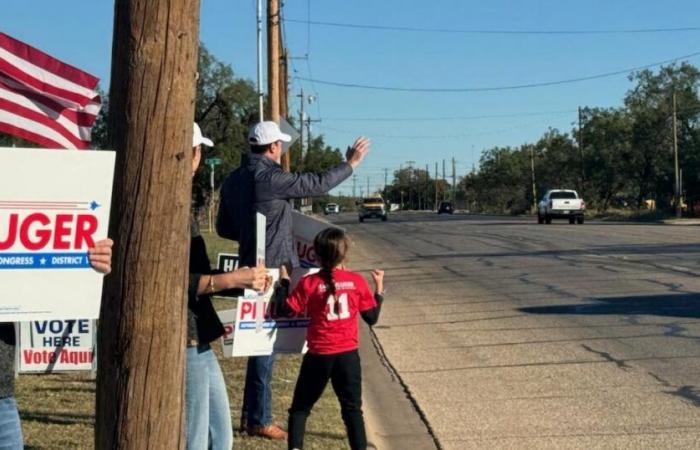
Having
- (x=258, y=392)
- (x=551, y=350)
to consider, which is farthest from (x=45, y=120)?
(x=551, y=350)

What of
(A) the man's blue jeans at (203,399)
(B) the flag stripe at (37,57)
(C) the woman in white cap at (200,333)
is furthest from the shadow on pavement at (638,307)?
(C) the woman in white cap at (200,333)

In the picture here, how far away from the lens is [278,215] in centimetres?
545

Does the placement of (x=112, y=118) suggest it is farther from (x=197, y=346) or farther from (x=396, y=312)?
(x=396, y=312)

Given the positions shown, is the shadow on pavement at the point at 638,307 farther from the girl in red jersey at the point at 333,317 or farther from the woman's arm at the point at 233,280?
the woman's arm at the point at 233,280

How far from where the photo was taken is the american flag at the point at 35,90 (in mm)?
5426

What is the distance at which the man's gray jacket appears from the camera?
17.6 feet

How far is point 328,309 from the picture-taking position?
17.0 feet

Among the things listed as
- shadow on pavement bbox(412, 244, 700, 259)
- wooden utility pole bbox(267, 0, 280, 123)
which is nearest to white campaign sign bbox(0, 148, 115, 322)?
wooden utility pole bbox(267, 0, 280, 123)

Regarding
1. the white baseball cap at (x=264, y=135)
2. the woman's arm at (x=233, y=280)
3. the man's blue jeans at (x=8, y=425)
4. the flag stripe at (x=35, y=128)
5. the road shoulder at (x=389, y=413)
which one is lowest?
the road shoulder at (x=389, y=413)

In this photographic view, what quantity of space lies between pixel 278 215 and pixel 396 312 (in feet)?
27.0

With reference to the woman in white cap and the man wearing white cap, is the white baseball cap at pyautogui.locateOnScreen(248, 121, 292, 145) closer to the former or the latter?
the man wearing white cap

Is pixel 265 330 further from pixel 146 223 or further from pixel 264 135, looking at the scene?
pixel 146 223

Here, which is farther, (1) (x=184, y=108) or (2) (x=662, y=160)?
(2) (x=662, y=160)

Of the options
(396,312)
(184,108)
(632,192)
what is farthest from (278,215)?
(632,192)
